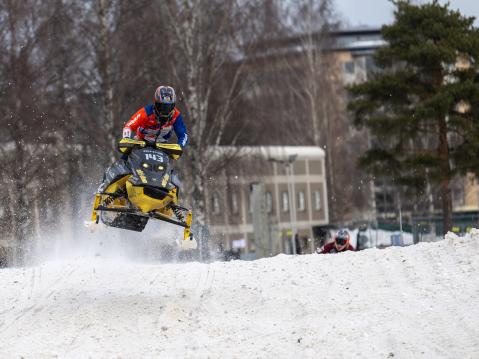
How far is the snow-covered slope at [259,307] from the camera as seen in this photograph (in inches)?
372

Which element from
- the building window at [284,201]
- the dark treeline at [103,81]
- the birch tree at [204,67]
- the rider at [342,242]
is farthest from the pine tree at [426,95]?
the building window at [284,201]

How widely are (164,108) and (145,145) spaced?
0.67 m

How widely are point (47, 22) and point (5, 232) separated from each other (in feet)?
26.1

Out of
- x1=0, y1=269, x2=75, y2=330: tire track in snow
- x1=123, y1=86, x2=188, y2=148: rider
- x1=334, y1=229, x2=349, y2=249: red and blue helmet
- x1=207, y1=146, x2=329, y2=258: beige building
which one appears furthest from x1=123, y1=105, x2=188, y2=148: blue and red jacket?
x1=207, y1=146, x2=329, y2=258: beige building

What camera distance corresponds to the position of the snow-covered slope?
9461mm

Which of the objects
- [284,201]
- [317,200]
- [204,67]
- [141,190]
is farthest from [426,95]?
[317,200]

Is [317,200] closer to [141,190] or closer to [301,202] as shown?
[301,202]

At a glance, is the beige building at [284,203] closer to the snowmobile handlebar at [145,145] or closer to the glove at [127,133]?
the snowmobile handlebar at [145,145]

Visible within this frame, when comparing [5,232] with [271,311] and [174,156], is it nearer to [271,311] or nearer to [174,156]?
[174,156]

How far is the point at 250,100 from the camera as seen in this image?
3094 centimetres

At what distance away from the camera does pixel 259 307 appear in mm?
11305

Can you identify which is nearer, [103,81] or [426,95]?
[103,81]

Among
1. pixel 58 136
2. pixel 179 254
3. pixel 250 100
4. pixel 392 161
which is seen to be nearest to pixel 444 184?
pixel 392 161

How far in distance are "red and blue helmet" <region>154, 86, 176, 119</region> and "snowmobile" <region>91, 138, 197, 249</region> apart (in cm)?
55
